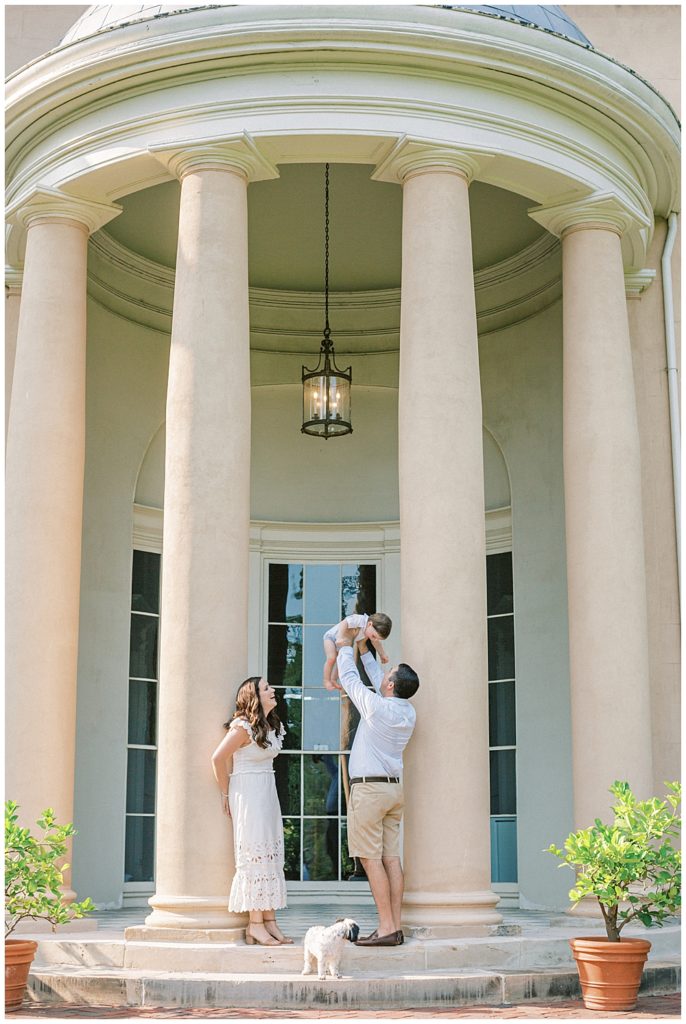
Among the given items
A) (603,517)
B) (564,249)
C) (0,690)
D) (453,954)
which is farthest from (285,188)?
(453,954)

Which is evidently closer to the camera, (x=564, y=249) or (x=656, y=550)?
(x=564, y=249)

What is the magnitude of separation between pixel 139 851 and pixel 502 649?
496cm

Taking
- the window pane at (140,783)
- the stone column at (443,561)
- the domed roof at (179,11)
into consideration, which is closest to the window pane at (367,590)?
the window pane at (140,783)

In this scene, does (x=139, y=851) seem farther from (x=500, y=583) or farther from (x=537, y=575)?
(x=537, y=575)

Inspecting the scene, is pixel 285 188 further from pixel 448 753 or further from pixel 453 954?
pixel 453 954

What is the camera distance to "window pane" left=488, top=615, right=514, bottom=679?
634 inches

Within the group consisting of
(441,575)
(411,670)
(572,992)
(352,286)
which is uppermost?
(352,286)

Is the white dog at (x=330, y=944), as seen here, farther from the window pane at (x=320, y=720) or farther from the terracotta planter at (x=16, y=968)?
the window pane at (x=320, y=720)

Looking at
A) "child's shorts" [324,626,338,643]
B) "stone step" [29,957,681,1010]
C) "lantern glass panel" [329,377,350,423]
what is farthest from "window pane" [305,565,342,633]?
"stone step" [29,957,681,1010]

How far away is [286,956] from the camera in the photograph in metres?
9.76

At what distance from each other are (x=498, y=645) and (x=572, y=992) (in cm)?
672

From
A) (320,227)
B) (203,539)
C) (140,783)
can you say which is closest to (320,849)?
(140,783)

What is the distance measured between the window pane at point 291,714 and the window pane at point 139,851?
1.96 metres

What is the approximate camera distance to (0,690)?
38.4ft
